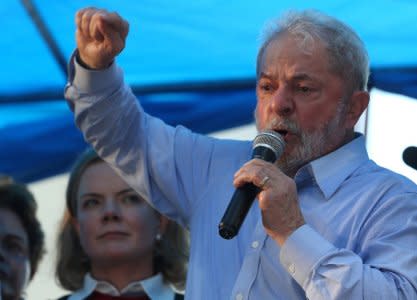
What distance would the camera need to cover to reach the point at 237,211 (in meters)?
1.98

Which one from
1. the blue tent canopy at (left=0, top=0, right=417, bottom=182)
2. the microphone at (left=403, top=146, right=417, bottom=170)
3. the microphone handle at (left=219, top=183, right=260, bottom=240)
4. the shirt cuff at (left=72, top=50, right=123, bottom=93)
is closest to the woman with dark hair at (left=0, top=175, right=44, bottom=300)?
the blue tent canopy at (left=0, top=0, right=417, bottom=182)

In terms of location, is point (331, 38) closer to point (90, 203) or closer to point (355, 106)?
point (355, 106)

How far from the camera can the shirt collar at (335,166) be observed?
94.2 inches

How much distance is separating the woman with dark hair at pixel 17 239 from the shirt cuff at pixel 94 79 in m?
1.34

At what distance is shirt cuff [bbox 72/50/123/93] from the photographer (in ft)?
8.16

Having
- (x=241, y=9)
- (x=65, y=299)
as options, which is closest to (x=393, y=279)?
(x=65, y=299)

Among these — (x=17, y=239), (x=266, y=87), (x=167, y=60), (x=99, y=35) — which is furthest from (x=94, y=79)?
(x=167, y=60)

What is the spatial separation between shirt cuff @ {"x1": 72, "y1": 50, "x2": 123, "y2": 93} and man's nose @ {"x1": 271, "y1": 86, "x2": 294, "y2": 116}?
1.42ft

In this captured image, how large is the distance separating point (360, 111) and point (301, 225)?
60 centimetres

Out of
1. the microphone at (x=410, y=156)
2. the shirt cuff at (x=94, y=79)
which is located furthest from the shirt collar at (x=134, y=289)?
the shirt cuff at (x=94, y=79)

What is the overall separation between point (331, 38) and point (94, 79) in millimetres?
639

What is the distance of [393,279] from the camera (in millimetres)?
2086

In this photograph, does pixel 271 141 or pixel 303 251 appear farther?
pixel 271 141

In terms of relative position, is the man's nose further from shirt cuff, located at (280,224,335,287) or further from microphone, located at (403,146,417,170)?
microphone, located at (403,146,417,170)
